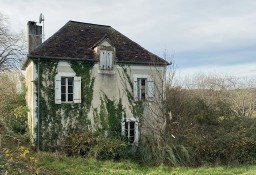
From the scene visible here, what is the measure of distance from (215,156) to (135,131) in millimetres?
5064

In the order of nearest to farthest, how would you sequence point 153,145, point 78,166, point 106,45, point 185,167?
point 78,166, point 185,167, point 153,145, point 106,45

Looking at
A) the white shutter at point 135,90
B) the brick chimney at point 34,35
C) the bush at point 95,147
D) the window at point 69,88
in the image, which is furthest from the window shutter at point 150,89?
the brick chimney at point 34,35

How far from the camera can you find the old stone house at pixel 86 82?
17.6 metres

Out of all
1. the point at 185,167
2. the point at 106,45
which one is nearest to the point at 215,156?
the point at 185,167

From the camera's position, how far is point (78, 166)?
13953 mm

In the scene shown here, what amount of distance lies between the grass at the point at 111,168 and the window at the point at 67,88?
12.2 feet

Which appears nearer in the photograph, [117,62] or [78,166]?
[78,166]

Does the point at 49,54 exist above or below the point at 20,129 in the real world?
above

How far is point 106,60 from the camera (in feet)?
62.8

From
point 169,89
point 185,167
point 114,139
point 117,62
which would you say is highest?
point 117,62

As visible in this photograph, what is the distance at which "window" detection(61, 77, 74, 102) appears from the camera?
1812 cm

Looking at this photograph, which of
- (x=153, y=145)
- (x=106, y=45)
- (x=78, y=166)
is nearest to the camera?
(x=78, y=166)

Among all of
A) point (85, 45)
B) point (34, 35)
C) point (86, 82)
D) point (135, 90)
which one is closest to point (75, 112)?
point (86, 82)

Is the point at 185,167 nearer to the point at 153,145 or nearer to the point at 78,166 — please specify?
the point at 153,145
